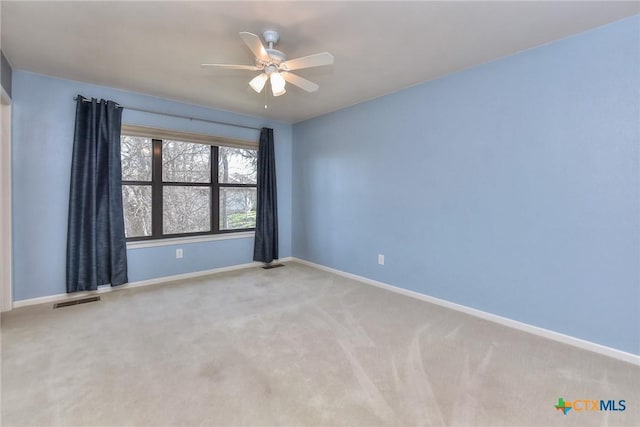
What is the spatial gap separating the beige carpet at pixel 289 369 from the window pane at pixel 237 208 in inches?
67.3

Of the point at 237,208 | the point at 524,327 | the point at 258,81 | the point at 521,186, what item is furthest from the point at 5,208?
the point at 524,327

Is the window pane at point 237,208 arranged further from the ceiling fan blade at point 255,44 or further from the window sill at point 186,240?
the ceiling fan blade at point 255,44

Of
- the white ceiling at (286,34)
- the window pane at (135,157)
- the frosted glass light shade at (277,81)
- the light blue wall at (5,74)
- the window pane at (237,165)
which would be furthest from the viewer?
the window pane at (237,165)

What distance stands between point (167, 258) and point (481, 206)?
3.79m

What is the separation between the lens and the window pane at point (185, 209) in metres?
4.02

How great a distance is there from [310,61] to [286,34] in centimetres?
37

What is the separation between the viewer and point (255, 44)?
6.41ft

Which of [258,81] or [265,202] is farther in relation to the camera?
[265,202]

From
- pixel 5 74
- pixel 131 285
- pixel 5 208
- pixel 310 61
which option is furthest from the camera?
pixel 131 285

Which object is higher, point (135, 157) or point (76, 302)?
point (135, 157)

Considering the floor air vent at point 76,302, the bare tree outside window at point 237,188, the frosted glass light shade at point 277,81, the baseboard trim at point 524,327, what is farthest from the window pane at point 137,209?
the baseboard trim at point 524,327

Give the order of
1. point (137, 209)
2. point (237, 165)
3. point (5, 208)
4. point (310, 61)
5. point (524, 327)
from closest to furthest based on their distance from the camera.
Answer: point (310, 61) → point (524, 327) → point (5, 208) → point (137, 209) → point (237, 165)

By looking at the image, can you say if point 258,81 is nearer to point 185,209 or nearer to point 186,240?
point 185,209

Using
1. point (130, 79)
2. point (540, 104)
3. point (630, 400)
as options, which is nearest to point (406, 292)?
point (630, 400)
